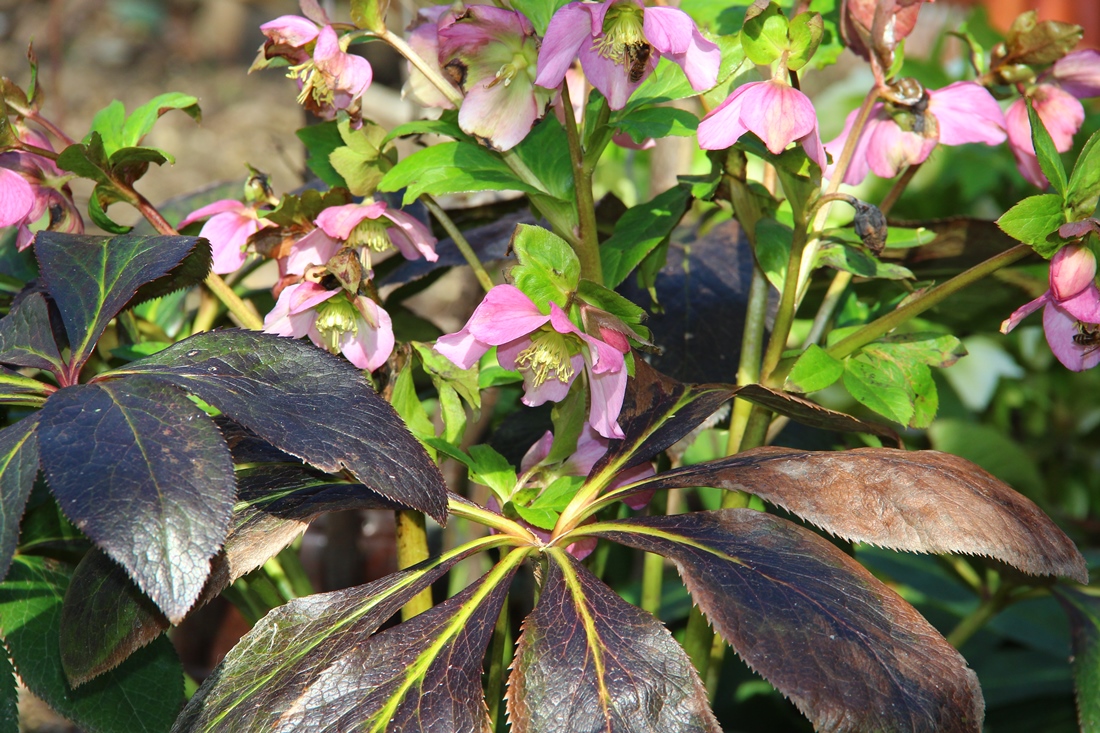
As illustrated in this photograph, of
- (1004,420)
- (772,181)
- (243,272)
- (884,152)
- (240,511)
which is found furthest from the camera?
(1004,420)

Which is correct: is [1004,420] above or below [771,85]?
below

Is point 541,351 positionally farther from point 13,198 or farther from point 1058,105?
point 1058,105

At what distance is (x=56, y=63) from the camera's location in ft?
5.15

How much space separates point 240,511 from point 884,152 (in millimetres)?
526

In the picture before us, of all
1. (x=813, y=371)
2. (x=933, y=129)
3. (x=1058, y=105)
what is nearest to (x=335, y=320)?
(x=813, y=371)

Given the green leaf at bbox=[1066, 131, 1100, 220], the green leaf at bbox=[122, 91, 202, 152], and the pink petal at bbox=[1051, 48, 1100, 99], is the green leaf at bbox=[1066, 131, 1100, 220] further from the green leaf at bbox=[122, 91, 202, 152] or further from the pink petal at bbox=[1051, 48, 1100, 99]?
the green leaf at bbox=[122, 91, 202, 152]

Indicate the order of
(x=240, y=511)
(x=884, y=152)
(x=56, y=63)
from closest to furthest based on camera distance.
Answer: (x=240, y=511) → (x=884, y=152) → (x=56, y=63)

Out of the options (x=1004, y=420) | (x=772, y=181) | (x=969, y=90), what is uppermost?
(x=969, y=90)

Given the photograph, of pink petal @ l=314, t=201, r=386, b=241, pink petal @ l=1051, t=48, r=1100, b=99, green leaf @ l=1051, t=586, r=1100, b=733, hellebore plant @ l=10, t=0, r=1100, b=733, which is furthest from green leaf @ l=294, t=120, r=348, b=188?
green leaf @ l=1051, t=586, r=1100, b=733

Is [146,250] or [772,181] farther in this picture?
[772,181]

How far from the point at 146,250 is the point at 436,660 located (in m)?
0.32

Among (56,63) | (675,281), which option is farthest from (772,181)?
(56,63)

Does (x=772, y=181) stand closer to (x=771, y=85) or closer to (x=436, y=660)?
(x=771, y=85)

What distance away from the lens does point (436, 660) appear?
54cm
